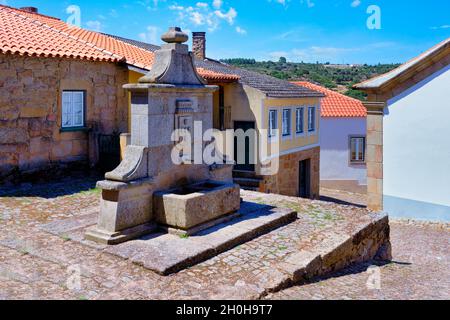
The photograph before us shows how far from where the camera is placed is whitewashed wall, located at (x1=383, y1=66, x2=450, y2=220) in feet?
32.4

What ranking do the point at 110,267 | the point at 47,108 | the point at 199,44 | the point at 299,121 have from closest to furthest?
the point at 110,267, the point at 47,108, the point at 299,121, the point at 199,44

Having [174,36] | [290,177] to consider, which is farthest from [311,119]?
[174,36]

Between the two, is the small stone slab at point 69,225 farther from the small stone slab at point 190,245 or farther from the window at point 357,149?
the window at point 357,149

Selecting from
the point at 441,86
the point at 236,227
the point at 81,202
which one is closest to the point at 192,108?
the point at 236,227

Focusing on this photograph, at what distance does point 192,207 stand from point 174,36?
264 centimetres

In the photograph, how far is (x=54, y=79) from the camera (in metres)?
10.4

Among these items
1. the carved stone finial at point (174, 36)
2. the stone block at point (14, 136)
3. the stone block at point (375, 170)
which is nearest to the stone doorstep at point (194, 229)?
the carved stone finial at point (174, 36)

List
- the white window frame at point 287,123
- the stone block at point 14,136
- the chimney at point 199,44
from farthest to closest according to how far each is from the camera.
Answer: the chimney at point 199,44 < the white window frame at point 287,123 < the stone block at point 14,136

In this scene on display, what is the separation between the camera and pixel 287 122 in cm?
1850

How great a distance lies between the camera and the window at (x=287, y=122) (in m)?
18.2

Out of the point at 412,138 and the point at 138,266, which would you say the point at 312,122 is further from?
the point at 138,266

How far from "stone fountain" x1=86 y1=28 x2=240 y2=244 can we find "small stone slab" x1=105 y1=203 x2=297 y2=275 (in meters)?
0.18

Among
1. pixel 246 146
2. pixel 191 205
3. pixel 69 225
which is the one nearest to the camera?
pixel 191 205

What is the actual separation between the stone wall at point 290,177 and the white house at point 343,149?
329 centimetres
